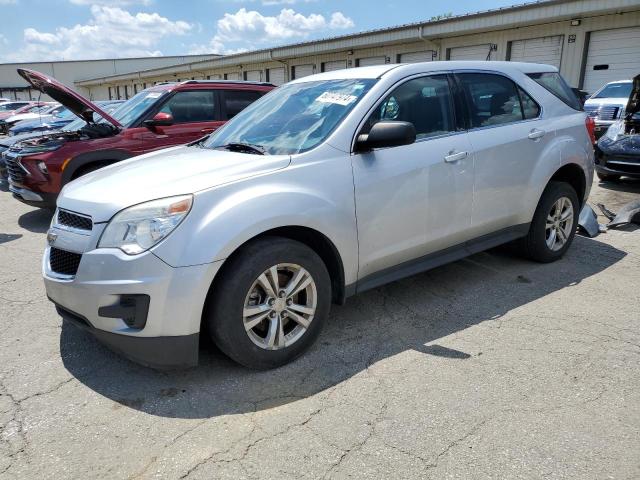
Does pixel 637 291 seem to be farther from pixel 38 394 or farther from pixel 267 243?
pixel 38 394

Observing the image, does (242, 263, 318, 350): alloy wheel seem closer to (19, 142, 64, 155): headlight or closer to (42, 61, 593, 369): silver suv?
(42, 61, 593, 369): silver suv

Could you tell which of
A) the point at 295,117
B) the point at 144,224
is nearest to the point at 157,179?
the point at 144,224

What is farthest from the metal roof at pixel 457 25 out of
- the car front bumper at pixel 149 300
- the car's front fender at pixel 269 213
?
the car front bumper at pixel 149 300

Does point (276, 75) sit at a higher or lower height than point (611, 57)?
higher

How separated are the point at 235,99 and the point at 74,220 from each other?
513 cm

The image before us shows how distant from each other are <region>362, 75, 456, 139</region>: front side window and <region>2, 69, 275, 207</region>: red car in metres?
4.00

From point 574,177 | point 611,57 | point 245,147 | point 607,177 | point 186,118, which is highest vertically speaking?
point 611,57

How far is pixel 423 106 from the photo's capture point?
3.71 m

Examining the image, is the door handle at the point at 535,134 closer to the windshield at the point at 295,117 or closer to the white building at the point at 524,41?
the windshield at the point at 295,117

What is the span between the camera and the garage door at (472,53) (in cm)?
1644

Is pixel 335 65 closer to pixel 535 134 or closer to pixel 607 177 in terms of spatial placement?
pixel 607 177

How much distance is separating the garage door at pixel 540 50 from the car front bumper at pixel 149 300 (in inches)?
607

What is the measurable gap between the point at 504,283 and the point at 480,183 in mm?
1028

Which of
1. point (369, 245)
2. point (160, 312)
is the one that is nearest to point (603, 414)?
point (369, 245)
